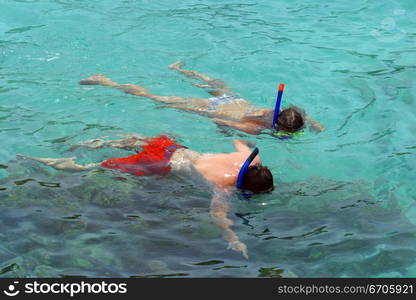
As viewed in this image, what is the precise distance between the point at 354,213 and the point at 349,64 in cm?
423

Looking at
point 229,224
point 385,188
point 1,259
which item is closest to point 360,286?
point 229,224

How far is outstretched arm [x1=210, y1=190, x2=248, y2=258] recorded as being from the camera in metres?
4.85

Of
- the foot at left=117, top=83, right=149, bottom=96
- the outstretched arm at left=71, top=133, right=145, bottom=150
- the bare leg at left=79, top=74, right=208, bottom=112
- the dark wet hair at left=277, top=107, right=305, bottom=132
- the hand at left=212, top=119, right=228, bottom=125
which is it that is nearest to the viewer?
the outstretched arm at left=71, top=133, right=145, bottom=150

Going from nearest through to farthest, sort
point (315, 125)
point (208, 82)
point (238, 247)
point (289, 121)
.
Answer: point (238, 247), point (289, 121), point (315, 125), point (208, 82)

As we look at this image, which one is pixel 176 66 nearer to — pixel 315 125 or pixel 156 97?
pixel 156 97

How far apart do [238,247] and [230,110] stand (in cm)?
281

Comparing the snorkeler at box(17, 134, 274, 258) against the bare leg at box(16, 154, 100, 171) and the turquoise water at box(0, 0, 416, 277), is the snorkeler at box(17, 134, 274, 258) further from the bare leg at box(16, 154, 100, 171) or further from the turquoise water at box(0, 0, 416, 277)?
the turquoise water at box(0, 0, 416, 277)

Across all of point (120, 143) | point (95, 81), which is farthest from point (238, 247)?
point (95, 81)

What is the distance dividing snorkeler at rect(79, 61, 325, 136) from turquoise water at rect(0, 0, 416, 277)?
0.44 feet

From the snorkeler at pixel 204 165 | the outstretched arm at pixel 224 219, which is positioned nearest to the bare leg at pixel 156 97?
the snorkeler at pixel 204 165

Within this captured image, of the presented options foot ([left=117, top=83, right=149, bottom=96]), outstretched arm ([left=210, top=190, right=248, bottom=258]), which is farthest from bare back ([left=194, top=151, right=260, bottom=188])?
foot ([left=117, top=83, right=149, bottom=96])

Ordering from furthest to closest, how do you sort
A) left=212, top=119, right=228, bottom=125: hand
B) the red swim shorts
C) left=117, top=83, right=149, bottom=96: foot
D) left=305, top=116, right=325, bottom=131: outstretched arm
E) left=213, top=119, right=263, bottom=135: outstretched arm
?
left=117, top=83, right=149, bottom=96: foot, left=305, top=116, right=325, bottom=131: outstretched arm, left=212, top=119, right=228, bottom=125: hand, left=213, top=119, right=263, bottom=135: outstretched arm, the red swim shorts

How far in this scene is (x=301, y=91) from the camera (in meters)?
8.22

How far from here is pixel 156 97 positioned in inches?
296
